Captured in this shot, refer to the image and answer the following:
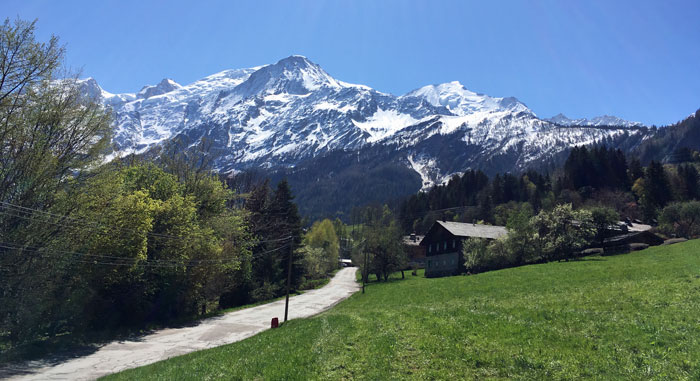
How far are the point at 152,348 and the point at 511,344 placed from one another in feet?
73.6

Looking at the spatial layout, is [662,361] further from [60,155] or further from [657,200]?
[657,200]

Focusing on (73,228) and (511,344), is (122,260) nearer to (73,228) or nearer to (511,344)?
(73,228)

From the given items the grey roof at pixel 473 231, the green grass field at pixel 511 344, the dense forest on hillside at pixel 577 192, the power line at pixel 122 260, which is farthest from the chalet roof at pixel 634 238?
the power line at pixel 122 260

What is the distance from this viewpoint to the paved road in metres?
18.4

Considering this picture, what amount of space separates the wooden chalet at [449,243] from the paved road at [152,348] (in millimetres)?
35961

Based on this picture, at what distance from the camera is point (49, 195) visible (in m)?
22.8

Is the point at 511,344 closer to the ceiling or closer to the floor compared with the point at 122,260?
closer to the floor

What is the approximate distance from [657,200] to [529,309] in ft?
291

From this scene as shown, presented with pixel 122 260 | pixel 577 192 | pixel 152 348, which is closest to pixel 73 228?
pixel 122 260

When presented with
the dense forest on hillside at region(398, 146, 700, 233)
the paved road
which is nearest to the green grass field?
the paved road

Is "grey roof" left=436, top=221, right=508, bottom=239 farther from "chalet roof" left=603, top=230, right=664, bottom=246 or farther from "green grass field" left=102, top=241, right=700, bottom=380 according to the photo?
"green grass field" left=102, top=241, right=700, bottom=380

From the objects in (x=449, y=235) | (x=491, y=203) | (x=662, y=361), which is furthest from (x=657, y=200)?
(x=662, y=361)

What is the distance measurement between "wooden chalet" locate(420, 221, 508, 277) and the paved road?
35961mm

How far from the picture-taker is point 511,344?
40.9ft
